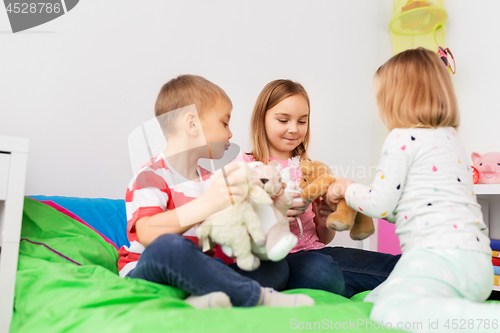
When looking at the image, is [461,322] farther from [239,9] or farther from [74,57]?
[239,9]

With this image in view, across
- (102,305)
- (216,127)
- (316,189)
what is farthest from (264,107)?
(102,305)

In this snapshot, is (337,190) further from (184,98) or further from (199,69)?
(199,69)

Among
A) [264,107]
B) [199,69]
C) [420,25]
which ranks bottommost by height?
[264,107]

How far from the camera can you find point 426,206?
31.9 inches

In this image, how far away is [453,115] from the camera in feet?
2.92

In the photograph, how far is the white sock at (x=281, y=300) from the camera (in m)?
0.73

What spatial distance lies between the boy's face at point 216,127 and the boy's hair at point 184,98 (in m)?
0.01

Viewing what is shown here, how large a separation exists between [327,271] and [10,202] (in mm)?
706

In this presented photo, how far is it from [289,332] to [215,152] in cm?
60

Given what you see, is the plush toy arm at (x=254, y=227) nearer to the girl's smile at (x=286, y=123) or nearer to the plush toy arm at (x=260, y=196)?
the plush toy arm at (x=260, y=196)

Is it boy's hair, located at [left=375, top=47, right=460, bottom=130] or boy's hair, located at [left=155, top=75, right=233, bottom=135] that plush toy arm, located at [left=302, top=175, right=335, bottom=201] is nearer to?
boy's hair, located at [left=375, top=47, right=460, bottom=130]

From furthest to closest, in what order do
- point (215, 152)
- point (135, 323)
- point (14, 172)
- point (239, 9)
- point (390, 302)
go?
point (239, 9) → point (215, 152) → point (14, 172) → point (390, 302) → point (135, 323)

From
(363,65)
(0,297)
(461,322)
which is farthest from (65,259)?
(363,65)

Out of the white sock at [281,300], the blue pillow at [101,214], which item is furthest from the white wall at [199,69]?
the white sock at [281,300]
